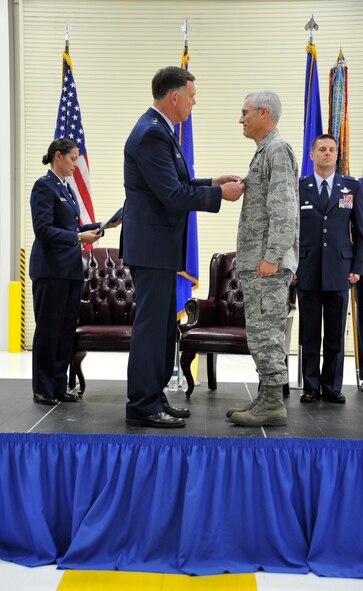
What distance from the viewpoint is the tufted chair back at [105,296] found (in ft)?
15.5

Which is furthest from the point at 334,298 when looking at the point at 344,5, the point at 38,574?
the point at 344,5

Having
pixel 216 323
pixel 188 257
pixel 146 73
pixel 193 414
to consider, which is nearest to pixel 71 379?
pixel 216 323

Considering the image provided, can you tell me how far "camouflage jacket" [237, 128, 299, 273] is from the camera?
2887 millimetres

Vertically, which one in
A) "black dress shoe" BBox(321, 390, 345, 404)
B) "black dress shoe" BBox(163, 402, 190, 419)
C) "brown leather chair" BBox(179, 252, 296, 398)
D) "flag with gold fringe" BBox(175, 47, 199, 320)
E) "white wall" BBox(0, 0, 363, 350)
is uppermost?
"white wall" BBox(0, 0, 363, 350)

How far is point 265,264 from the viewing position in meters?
2.91

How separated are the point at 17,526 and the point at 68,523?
0.64 ft

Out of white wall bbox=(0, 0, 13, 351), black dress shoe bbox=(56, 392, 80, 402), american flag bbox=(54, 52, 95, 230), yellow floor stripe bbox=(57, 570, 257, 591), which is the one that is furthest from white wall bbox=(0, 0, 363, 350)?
yellow floor stripe bbox=(57, 570, 257, 591)

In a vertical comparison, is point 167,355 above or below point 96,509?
above

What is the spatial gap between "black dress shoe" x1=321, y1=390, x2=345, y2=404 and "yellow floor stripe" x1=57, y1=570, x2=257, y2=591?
4.90 feet

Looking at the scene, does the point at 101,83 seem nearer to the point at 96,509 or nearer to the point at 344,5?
the point at 344,5

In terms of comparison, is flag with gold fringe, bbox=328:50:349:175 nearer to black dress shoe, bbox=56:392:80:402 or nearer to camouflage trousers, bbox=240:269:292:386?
camouflage trousers, bbox=240:269:292:386

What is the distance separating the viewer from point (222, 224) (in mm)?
8211

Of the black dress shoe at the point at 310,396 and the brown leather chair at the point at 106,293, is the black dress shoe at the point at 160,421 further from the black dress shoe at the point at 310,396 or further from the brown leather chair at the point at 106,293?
the brown leather chair at the point at 106,293

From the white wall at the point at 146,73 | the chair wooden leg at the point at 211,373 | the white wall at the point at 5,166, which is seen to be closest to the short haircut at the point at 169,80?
the chair wooden leg at the point at 211,373
